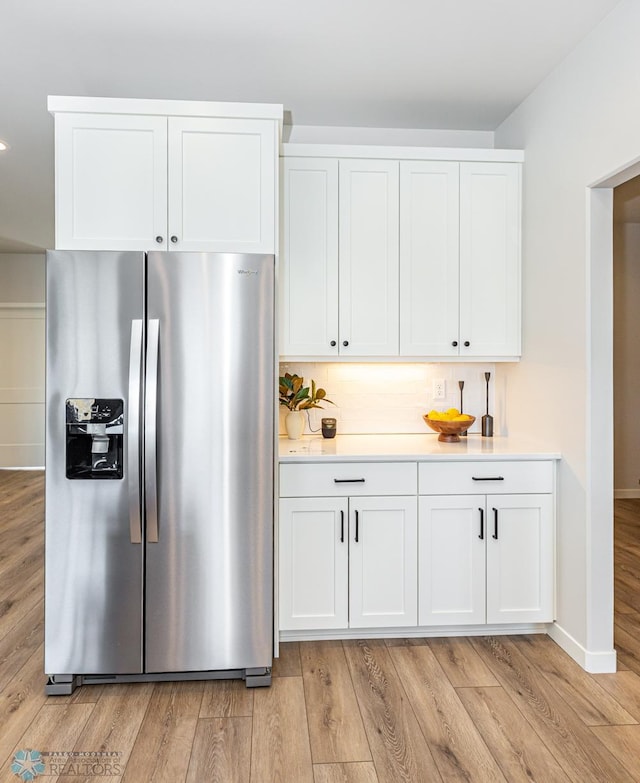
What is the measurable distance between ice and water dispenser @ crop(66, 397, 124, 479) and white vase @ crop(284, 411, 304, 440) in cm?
112

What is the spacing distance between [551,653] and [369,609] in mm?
847

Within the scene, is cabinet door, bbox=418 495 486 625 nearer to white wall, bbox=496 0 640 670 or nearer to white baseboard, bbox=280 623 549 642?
white baseboard, bbox=280 623 549 642

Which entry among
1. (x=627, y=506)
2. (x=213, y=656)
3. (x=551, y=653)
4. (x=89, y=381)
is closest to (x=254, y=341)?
(x=89, y=381)

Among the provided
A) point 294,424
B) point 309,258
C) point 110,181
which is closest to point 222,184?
point 110,181

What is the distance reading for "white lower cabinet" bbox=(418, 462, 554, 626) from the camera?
2822 millimetres

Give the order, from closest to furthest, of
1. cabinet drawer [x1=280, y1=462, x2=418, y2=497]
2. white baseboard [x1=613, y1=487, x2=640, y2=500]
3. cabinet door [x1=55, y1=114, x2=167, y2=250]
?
cabinet door [x1=55, y1=114, x2=167, y2=250] → cabinet drawer [x1=280, y1=462, x2=418, y2=497] → white baseboard [x1=613, y1=487, x2=640, y2=500]

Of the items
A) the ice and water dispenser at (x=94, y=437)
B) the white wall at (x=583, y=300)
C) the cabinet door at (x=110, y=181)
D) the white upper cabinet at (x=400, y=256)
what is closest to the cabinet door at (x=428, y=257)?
the white upper cabinet at (x=400, y=256)

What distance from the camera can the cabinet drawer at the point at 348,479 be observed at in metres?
2.75

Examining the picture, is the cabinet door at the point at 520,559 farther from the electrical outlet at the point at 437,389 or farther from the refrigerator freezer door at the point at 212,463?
the refrigerator freezer door at the point at 212,463

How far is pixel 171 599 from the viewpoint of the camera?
2369 millimetres

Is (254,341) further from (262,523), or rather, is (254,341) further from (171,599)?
(171,599)

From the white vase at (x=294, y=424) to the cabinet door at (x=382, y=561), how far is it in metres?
0.64
